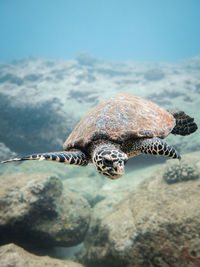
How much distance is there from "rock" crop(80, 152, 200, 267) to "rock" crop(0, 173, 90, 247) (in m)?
0.97

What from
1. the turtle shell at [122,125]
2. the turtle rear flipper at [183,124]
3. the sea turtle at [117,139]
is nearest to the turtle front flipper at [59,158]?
the sea turtle at [117,139]

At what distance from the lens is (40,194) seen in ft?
19.5

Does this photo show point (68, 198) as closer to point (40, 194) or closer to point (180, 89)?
point (40, 194)

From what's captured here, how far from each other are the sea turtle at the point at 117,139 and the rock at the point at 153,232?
213cm

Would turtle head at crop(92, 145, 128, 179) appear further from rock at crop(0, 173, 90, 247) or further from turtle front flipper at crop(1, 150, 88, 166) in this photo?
rock at crop(0, 173, 90, 247)

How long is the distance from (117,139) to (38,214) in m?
4.55

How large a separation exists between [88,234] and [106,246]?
6.05 ft

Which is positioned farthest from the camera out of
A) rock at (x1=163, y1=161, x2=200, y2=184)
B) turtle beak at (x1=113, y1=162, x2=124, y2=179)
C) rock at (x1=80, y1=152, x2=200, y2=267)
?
rock at (x1=163, y1=161, x2=200, y2=184)

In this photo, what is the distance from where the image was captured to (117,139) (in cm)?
342

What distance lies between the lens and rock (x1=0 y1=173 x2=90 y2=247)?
5328 mm

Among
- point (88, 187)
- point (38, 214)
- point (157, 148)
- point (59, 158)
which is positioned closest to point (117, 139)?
point (157, 148)

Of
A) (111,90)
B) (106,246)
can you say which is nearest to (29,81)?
(111,90)

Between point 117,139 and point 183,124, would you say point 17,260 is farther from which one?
point 183,124

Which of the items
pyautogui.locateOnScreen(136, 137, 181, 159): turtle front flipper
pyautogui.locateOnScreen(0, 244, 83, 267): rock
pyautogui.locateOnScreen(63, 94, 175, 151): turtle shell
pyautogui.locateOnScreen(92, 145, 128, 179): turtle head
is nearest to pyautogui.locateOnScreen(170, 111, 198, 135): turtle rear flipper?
pyautogui.locateOnScreen(63, 94, 175, 151): turtle shell
